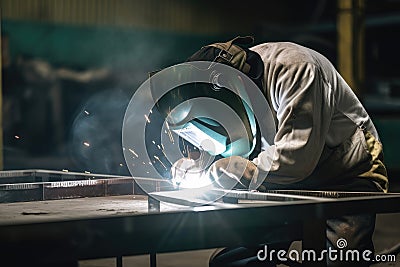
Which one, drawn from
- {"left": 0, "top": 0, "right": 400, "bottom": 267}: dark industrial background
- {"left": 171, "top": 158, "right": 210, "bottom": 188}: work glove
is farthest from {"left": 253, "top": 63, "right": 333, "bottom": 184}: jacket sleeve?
{"left": 0, "top": 0, "right": 400, "bottom": 267}: dark industrial background

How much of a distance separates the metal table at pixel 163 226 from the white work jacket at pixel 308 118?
14cm

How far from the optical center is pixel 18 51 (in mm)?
7375

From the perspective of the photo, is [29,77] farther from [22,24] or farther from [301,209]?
[301,209]

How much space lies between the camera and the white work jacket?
7.59ft

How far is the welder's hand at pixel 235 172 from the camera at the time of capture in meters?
2.39

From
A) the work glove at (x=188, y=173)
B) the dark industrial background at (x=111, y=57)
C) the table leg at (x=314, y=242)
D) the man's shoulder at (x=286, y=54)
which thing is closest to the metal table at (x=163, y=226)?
the table leg at (x=314, y=242)

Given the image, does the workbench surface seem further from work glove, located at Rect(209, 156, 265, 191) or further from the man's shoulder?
the man's shoulder

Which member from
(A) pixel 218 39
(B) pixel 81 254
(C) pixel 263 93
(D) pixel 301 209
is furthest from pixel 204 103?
(A) pixel 218 39

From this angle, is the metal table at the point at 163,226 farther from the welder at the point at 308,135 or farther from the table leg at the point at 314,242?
the welder at the point at 308,135

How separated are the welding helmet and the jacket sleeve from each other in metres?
0.16

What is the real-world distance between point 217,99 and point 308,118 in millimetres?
378

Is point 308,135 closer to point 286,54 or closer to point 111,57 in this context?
point 286,54

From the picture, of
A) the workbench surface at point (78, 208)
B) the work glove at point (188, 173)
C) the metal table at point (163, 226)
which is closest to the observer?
the metal table at point (163, 226)

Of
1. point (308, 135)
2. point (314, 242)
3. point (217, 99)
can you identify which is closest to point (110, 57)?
point (217, 99)
